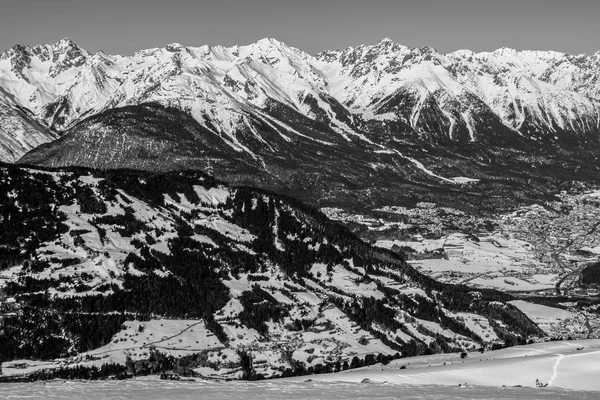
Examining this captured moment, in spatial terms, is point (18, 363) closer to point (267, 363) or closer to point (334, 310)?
point (267, 363)

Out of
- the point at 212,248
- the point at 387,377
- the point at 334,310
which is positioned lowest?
the point at 387,377

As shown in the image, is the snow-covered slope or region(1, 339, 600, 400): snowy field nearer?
region(1, 339, 600, 400): snowy field

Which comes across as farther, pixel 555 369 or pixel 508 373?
pixel 555 369

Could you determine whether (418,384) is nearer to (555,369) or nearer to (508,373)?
(508,373)

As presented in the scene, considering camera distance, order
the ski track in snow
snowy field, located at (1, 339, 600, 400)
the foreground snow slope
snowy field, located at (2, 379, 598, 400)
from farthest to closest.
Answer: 1. the ski track in snow
2. the foreground snow slope
3. snowy field, located at (1, 339, 600, 400)
4. snowy field, located at (2, 379, 598, 400)

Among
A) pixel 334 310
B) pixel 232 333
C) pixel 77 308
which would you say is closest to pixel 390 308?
pixel 334 310

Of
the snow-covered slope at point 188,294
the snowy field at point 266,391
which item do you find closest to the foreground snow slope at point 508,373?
the snowy field at point 266,391

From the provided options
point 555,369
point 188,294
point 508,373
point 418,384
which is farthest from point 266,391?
point 188,294

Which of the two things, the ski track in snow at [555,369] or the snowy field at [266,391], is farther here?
the ski track in snow at [555,369]

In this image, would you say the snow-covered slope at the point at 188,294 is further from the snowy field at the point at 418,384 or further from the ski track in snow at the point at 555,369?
the ski track in snow at the point at 555,369

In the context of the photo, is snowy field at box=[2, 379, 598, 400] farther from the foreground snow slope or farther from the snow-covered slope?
the snow-covered slope

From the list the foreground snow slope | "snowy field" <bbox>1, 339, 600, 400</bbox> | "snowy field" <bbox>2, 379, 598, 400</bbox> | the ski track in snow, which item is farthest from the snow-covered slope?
"snowy field" <bbox>2, 379, 598, 400</bbox>
